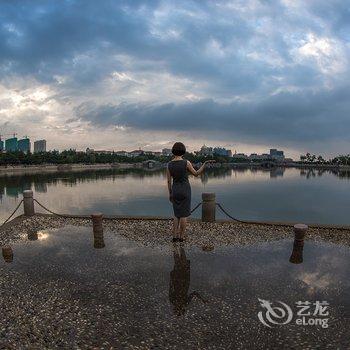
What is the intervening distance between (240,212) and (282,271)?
976 inches

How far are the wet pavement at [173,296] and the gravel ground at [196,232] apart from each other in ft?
2.26

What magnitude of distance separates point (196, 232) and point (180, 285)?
469 cm

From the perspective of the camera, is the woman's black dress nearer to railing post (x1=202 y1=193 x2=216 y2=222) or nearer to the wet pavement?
the wet pavement

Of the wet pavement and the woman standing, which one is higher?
the woman standing

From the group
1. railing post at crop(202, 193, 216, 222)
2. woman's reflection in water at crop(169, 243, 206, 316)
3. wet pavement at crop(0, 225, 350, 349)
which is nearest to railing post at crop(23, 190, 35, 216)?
wet pavement at crop(0, 225, 350, 349)

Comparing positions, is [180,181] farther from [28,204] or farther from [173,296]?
[28,204]

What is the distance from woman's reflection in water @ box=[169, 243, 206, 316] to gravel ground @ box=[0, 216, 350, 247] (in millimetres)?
1699

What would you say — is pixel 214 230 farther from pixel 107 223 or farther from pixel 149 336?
pixel 149 336

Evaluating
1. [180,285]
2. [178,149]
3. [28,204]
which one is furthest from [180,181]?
[28,204]

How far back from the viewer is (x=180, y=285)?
689cm

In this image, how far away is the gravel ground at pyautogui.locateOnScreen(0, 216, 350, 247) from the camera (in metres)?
10.6

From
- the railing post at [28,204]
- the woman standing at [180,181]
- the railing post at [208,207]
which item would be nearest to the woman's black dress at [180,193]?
the woman standing at [180,181]

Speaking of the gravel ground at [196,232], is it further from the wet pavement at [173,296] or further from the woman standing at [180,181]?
the woman standing at [180,181]

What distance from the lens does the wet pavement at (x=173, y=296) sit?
5000 mm
